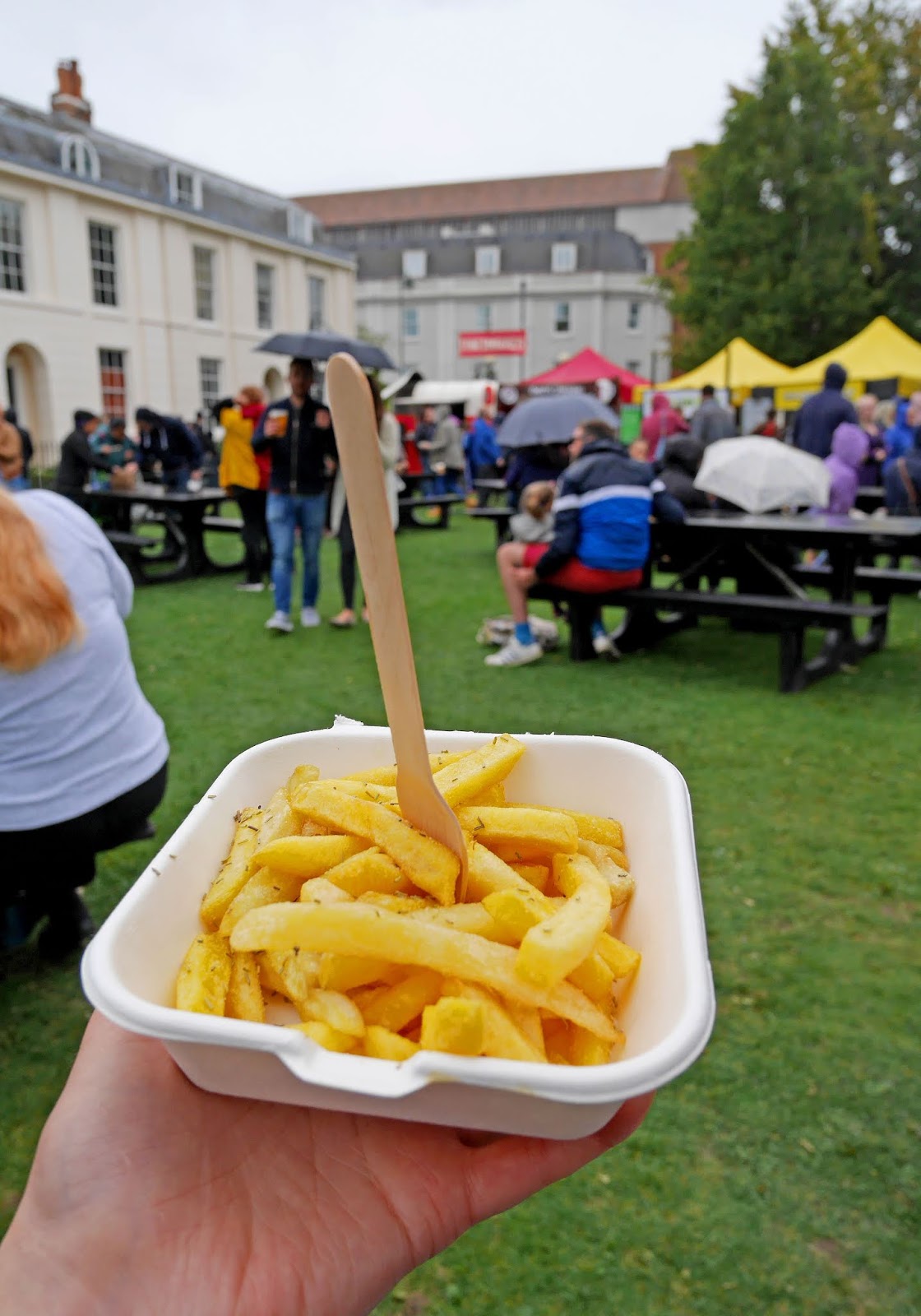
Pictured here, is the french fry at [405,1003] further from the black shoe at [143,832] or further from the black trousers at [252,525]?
the black trousers at [252,525]

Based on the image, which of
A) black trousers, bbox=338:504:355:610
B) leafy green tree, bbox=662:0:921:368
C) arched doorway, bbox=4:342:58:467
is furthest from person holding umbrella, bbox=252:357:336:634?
leafy green tree, bbox=662:0:921:368

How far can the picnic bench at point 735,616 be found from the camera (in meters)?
6.51

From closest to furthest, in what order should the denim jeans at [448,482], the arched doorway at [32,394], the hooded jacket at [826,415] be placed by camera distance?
the hooded jacket at [826,415]
the denim jeans at [448,482]
the arched doorway at [32,394]

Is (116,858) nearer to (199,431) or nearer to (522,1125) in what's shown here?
(522,1125)

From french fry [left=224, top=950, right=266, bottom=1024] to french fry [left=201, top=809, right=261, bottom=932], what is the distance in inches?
4.0

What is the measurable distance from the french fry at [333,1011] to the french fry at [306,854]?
0.18m

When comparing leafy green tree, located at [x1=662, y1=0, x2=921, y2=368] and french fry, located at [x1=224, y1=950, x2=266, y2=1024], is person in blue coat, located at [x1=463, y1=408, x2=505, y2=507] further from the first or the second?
french fry, located at [x1=224, y1=950, x2=266, y2=1024]

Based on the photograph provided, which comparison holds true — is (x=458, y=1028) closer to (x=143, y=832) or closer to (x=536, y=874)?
(x=536, y=874)

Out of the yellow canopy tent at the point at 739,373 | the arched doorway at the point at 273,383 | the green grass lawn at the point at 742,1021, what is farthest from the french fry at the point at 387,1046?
the arched doorway at the point at 273,383

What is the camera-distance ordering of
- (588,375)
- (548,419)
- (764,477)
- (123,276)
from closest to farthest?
(764,477), (548,419), (588,375), (123,276)

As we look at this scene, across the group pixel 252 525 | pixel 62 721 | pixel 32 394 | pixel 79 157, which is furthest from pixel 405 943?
pixel 79 157

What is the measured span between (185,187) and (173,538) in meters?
23.8

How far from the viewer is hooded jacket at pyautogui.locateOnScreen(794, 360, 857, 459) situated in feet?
35.0

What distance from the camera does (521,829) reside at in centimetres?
136
